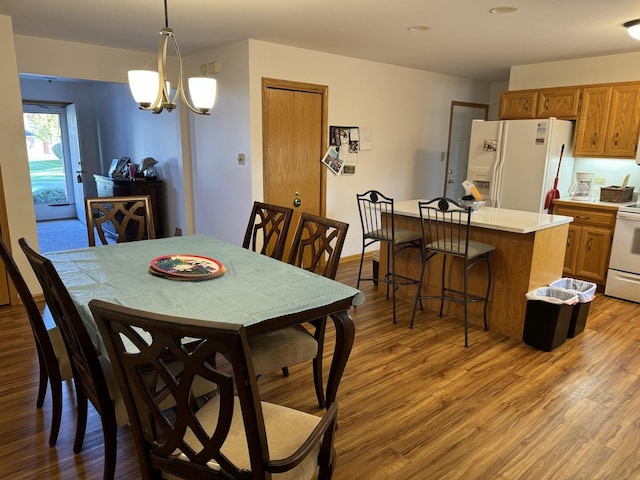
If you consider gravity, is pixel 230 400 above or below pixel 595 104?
below

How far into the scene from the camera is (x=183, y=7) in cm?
313

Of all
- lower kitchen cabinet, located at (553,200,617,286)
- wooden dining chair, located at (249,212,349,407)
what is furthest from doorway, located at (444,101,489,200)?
wooden dining chair, located at (249,212,349,407)

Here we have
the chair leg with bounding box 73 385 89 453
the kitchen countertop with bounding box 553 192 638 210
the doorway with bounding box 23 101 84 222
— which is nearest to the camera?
the chair leg with bounding box 73 385 89 453

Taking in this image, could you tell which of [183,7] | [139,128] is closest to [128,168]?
[139,128]

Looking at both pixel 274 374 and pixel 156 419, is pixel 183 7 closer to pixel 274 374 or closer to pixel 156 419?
pixel 274 374

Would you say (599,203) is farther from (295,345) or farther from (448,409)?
(295,345)

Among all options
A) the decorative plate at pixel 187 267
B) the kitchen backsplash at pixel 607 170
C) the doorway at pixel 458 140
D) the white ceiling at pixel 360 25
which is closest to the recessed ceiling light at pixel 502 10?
the white ceiling at pixel 360 25

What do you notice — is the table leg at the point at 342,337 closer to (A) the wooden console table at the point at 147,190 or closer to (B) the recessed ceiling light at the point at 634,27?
(B) the recessed ceiling light at the point at 634,27

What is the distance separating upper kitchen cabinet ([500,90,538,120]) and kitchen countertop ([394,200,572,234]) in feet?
6.33

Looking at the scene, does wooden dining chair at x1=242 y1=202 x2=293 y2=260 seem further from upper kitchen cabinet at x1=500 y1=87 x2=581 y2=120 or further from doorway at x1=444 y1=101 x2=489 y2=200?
doorway at x1=444 y1=101 x2=489 y2=200

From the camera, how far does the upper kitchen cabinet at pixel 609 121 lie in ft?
14.1

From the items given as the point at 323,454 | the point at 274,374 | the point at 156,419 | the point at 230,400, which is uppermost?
the point at 230,400

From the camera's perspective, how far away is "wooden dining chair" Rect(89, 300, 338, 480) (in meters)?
1.03

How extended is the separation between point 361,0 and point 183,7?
128 cm
